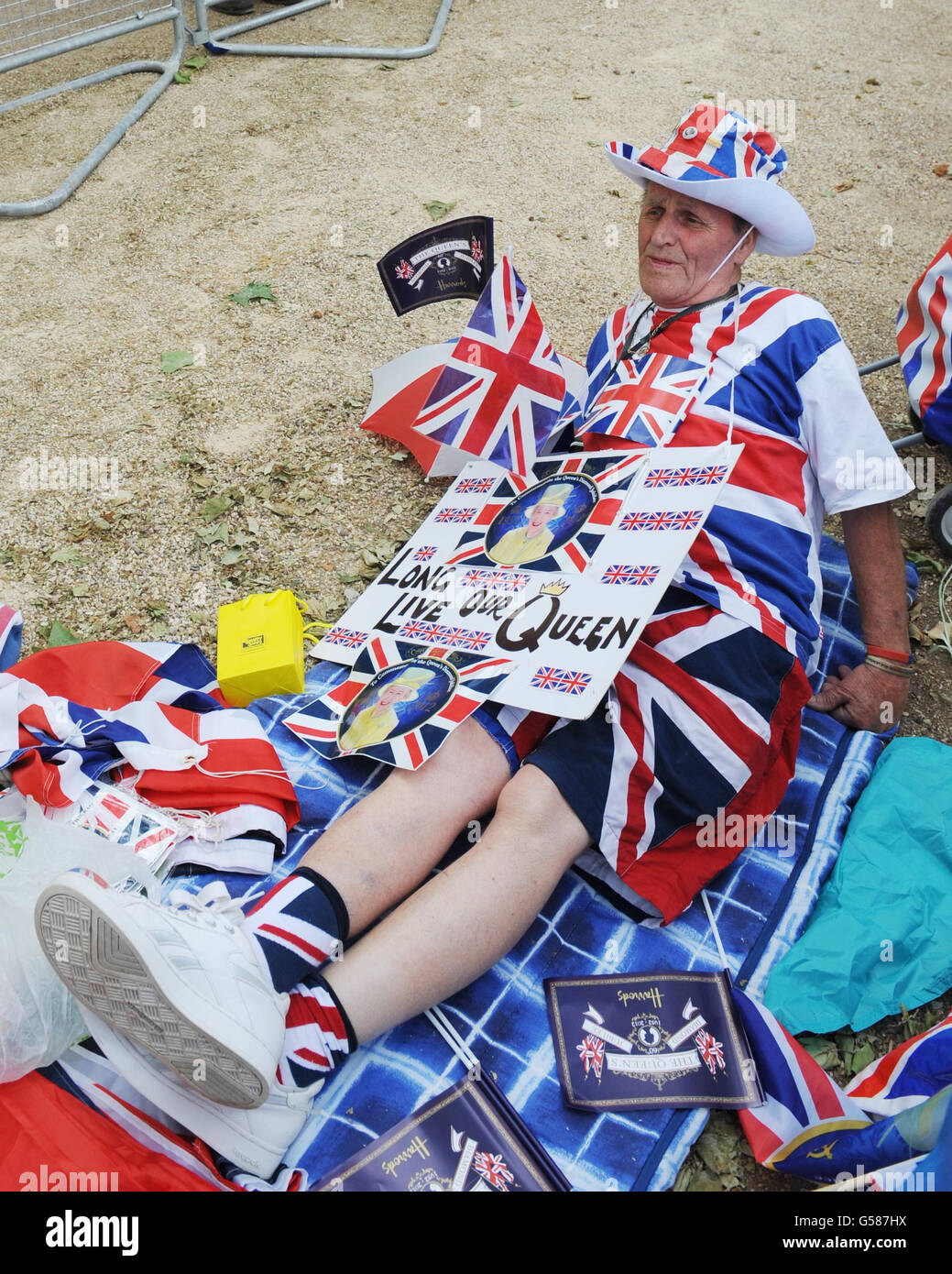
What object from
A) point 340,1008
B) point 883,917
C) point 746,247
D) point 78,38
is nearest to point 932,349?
point 746,247

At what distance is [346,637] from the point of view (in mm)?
2873

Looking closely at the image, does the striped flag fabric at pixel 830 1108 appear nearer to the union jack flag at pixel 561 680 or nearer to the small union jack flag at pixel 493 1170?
the small union jack flag at pixel 493 1170

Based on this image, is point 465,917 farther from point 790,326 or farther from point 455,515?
point 790,326

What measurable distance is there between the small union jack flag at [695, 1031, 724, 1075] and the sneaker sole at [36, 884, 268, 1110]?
872mm

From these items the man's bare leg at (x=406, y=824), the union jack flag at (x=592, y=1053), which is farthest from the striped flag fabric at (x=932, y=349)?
the union jack flag at (x=592, y=1053)

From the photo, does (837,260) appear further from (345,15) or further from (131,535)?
(345,15)

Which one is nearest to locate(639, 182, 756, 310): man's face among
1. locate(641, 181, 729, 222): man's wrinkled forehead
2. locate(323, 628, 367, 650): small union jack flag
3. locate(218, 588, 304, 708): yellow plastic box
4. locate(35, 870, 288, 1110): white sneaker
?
locate(641, 181, 729, 222): man's wrinkled forehead

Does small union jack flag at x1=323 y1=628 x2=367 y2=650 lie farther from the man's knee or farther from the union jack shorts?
the man's knee

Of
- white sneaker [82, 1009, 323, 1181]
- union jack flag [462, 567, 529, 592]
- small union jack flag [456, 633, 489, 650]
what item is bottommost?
white sneaker [82, 1009, 323, 1181]

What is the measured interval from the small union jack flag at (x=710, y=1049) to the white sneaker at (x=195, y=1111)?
0.83 meters

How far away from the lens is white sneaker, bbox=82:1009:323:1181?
A: 179 cm

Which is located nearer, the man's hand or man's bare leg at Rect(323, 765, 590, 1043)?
man's bare leg at Rect(323, 765, 590, 1043)

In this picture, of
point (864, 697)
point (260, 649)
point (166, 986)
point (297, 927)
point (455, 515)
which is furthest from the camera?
point (455, 515)

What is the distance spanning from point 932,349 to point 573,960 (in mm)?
2192
